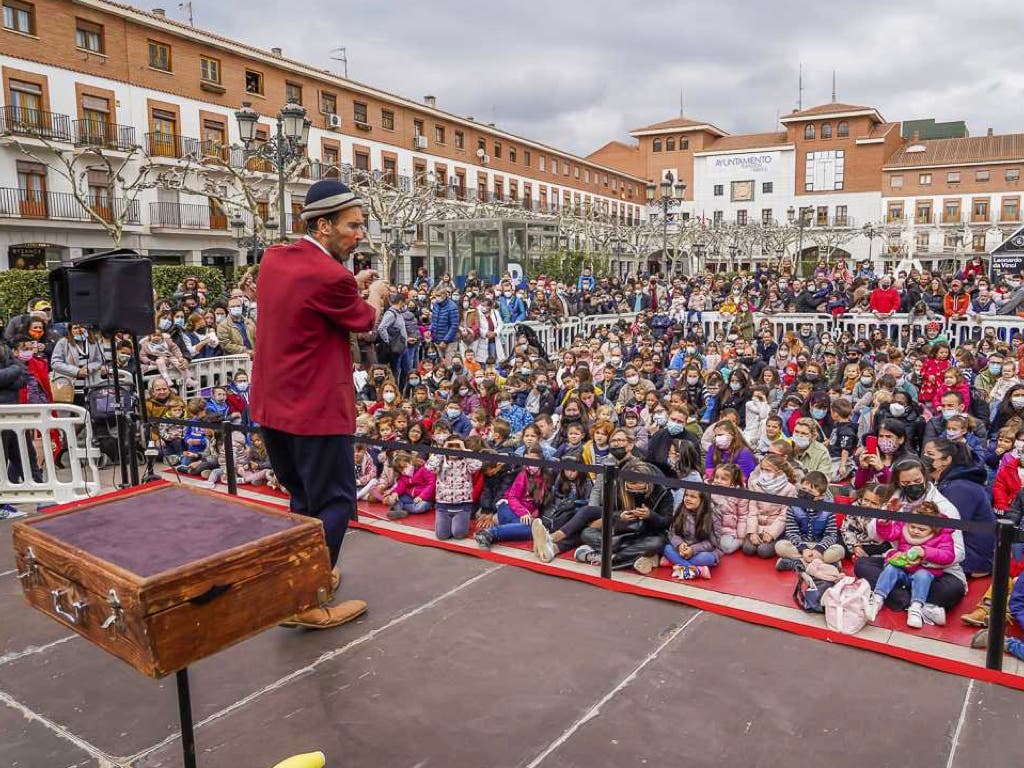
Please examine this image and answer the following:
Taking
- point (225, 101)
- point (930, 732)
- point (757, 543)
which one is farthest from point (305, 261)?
point (225, 101)

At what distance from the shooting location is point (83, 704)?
304 cm

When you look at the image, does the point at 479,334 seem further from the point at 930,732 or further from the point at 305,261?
the point at 930,732

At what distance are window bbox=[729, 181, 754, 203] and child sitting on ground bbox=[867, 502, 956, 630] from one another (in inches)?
2315

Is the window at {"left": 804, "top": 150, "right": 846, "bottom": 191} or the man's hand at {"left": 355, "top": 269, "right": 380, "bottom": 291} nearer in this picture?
the man's hand at {"left": 355, "top": 269, "right": 380, "bottom": 291}

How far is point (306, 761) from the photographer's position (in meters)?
2.51

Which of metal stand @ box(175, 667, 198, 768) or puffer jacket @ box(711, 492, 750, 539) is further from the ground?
metal stand @ box(175, 667, 198, 768)

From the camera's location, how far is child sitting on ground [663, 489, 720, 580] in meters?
5.15

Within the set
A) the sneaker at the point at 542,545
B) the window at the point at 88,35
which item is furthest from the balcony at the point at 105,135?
the sneaker at the point at 542,545

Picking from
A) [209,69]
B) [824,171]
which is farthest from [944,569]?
[824,171]

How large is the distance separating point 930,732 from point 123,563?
2.88 metres

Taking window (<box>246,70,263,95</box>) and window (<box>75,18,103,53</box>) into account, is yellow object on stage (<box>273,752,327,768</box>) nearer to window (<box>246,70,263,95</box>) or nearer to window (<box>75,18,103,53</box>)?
window (<box>75,18,103,53</box>)

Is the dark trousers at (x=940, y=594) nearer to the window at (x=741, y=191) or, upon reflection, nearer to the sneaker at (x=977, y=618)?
the sneaker at (x=977, y=618)

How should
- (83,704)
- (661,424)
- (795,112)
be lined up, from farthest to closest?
1. (795,112)
2. (661,424)
3. (83,704)

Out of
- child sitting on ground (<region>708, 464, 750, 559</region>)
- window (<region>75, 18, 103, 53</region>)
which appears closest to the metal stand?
child sitting on ground (<region>708, 464, 750, 559</region>)
